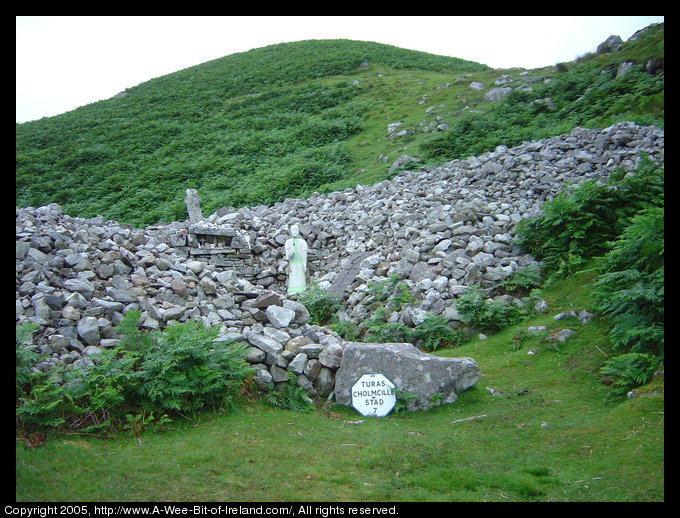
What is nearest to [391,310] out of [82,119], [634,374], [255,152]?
[634,374]

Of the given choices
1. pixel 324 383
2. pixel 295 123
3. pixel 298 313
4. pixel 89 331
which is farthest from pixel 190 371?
pixel 295 123

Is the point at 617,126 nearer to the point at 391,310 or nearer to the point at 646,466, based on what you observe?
the point at 391,310

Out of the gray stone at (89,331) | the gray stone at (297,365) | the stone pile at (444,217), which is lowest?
the gray stone at (297,365)

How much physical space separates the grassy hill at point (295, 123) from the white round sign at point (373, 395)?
14.3m

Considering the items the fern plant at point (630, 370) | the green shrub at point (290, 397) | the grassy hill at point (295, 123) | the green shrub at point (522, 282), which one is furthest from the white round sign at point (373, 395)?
the grassy hill at point (295, 123)

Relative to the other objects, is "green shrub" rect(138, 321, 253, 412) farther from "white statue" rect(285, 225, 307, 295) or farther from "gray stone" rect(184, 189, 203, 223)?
"gray stone" rect(184, 189, 203, 223)

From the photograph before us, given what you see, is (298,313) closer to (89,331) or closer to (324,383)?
(324,383)

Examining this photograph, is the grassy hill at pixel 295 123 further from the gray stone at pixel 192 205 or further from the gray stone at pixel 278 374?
the gray stone at pixel 278 374

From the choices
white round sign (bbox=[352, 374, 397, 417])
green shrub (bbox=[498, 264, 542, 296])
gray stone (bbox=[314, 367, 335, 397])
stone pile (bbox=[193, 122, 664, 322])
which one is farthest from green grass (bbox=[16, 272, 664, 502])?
stone pile (bbox=[193, 122, 664, 322])

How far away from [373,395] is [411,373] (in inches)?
27.1

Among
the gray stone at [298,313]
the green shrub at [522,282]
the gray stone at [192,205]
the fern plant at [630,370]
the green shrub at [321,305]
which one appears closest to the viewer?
the fern plant at [630,370]

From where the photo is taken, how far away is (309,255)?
1730 cm

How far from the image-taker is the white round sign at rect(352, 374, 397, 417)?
24.5 feet

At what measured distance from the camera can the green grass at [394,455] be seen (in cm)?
481
